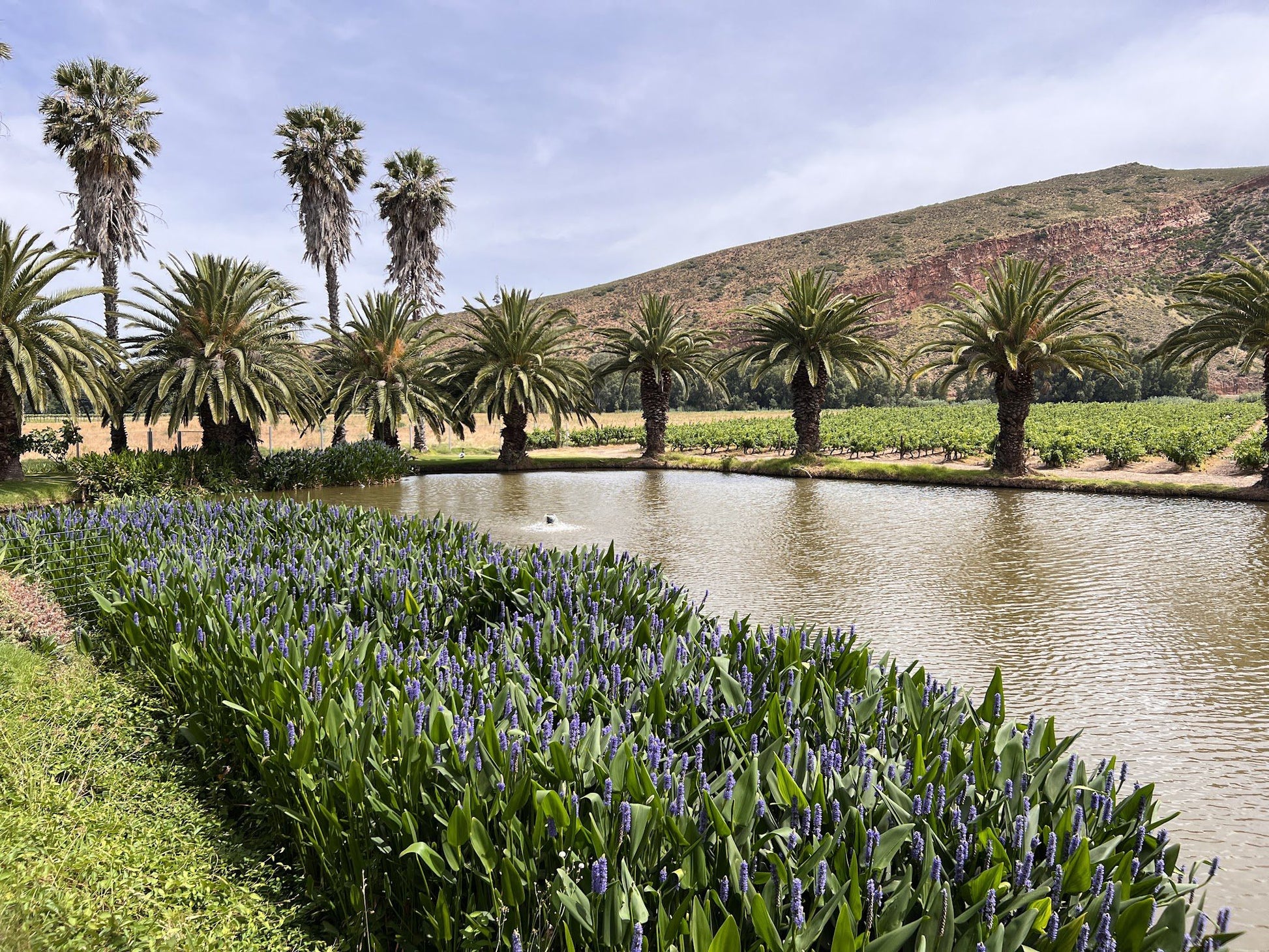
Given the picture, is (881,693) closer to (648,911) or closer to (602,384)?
(648,911)

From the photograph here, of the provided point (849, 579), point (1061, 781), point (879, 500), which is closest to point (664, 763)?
point (1061, 781)

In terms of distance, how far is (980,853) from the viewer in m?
2.38

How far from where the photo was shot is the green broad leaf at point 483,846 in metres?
2.32

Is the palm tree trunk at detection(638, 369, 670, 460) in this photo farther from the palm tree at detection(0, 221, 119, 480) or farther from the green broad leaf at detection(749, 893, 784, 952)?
the green broad leaf at detection(749, 893, 784, 952)

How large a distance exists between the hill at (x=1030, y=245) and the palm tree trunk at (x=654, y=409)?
46.9 m

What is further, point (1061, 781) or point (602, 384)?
point (602, 384)

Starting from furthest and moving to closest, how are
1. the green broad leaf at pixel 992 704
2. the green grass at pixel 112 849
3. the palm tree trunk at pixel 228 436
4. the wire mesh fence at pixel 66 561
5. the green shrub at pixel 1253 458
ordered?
the palm tree trunk at pixel 228 436 → the green shrub at pixel 1253 458 → the wire mesh fence at pixel 66 561 → the green broad leaf at pixel 992 704 → the green grass at pixel 112 849

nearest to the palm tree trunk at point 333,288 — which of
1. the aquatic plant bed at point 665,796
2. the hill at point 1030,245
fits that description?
the aquatic plant bed at point 665,796

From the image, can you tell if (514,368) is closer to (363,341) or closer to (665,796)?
(363,341)

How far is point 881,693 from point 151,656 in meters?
4.63

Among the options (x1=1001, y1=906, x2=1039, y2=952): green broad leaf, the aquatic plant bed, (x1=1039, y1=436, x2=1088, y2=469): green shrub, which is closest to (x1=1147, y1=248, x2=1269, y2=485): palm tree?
(x1=1039, y1=436, x2=1088, y2=469): green shrub

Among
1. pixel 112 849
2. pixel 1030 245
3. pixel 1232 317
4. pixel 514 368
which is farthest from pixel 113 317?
pixel 1030 245

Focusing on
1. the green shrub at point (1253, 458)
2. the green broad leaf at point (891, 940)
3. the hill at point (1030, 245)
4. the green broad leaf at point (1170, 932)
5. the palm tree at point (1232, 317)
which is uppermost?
the hill at point (1030, 245)

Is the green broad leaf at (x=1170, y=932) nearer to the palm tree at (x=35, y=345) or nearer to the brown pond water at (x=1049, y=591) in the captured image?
the brown pond water at (x=1049, y=591)
